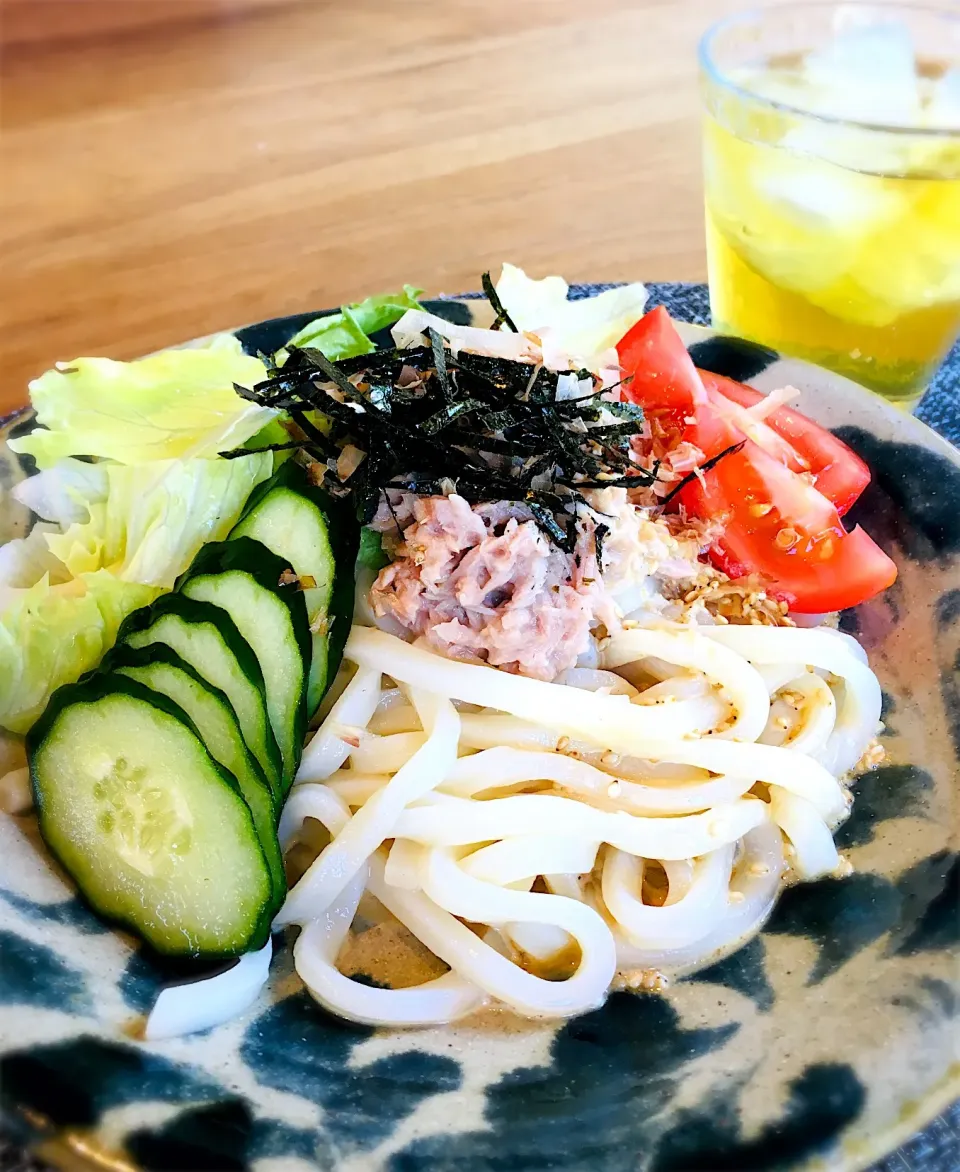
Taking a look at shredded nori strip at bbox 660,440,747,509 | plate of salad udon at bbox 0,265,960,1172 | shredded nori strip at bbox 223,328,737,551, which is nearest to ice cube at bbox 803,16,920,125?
plate of salad udon at bbox 0,265,960,1172

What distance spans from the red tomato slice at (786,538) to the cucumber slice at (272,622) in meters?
0.97

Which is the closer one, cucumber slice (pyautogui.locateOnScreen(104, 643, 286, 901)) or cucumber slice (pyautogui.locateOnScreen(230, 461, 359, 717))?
cucumber slice (pyautogui.locateOnScreen(104, 643, 286, 901))

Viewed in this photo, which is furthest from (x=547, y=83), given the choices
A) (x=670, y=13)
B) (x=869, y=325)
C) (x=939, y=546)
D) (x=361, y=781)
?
(x=361, y=781)

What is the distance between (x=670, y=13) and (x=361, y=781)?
16.5ft

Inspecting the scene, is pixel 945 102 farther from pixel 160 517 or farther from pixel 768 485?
pixel 160 517

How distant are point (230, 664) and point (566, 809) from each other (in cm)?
66

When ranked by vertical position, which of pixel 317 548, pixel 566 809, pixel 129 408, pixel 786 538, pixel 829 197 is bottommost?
pixel 566 809

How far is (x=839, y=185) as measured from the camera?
2453 millimetres

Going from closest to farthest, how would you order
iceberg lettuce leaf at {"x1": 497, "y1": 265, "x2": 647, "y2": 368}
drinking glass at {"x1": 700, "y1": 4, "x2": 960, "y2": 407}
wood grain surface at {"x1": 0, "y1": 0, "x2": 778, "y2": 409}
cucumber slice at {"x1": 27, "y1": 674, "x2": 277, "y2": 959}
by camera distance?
cucumber slice at {"x1": 27, "y1": 674, "x2": 277, "y2": 959} < drinking glass at {"x1": 700, "y1": 4, "x2": 960, "y2": 407} < iceberg lettuce leaf at {"x1": 497, "y1": 265, "x2": 647, "y2": 368} < wood grain surface at {"x1": 0, "y1": 0, "x2": 778, "y2": 409}

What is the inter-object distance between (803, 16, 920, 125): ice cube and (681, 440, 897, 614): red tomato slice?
1298mm

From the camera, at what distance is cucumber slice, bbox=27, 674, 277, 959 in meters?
1.53

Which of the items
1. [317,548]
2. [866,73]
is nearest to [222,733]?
[317,548]

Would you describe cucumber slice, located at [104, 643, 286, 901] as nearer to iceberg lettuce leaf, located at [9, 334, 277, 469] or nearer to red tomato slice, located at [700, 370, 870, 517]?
iceberg lettuce leaf, located at [9, 334, 277, 469]

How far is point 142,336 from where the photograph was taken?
334 cm
